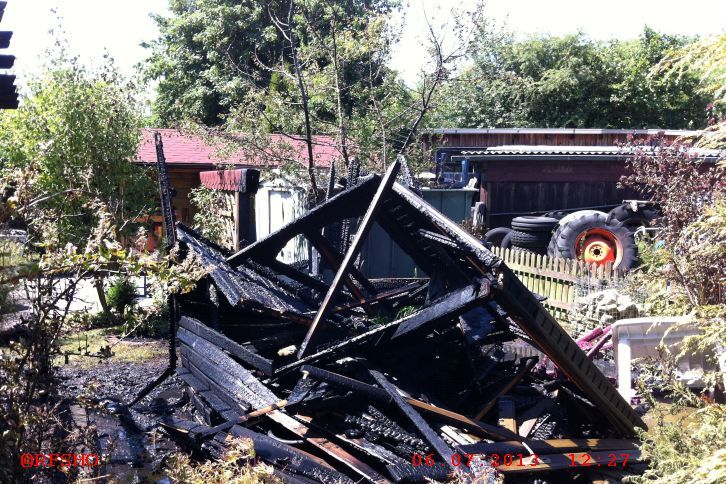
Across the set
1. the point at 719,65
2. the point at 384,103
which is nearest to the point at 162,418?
the point at 719,65

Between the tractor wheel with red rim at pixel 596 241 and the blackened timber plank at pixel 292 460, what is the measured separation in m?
9.46

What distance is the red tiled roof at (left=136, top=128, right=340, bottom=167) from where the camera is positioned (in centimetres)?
1186

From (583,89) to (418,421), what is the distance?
27327 millimetres

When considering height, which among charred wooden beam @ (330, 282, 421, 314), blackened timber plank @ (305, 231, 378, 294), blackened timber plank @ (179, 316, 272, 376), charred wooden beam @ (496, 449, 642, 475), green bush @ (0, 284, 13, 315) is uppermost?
green bush @ (0, 284, 13, 315)

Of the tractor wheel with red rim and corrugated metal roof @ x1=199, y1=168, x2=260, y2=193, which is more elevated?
corrugated metal roof @ x1=199, y1=168, x2=260, y2=193

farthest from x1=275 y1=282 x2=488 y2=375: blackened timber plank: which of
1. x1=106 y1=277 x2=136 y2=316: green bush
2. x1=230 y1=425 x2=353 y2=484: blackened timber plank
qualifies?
x1=106 y1=277 x2=136 y2=316: green bush

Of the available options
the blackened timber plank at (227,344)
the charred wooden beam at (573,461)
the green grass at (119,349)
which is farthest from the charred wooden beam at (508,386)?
the green grass at (119,349)

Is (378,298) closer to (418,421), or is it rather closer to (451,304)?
(451,304)

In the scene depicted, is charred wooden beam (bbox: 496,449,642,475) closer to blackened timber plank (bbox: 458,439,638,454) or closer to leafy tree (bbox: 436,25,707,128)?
blackened timber plank (bbox: 458,439,638,454)

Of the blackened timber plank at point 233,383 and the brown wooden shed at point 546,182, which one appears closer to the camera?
the blackened timber plank at point 233,383

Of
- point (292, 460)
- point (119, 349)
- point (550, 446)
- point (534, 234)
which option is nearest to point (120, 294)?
point (119, 349)

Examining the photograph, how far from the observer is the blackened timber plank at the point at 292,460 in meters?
4.04

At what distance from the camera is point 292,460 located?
4.20m

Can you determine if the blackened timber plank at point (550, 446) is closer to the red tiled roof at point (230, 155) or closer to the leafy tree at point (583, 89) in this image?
the red tiled roof at point (230, 155)
